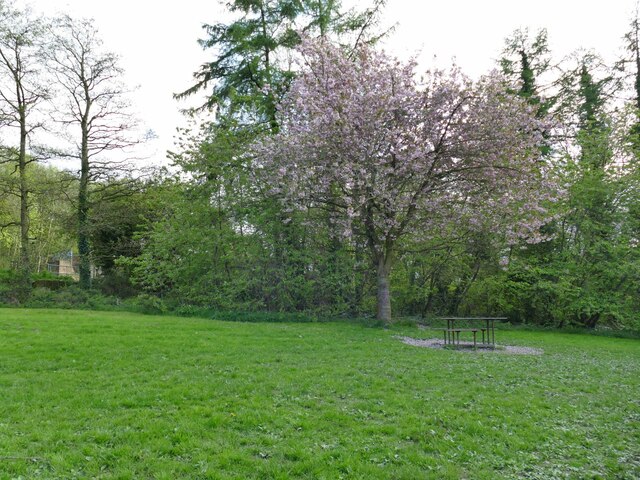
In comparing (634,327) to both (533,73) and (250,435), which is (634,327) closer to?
(533,73)

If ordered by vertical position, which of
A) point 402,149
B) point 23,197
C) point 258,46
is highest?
point 258,46

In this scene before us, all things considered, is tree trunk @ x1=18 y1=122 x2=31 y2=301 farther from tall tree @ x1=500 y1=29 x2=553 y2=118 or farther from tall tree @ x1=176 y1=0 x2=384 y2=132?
tall tree @ x1=500 y1=29 x2=553 y2=118

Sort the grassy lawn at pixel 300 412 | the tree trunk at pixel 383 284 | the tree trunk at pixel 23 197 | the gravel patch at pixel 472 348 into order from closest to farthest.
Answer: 1. the grassy lawn at pixel 300 412
2. the gravel patch at pixel 472 348
3. the tree trunk at pixel 383 284
4. the tree trunk at pixel 23 197

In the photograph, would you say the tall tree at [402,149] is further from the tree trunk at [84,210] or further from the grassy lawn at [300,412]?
the tree trunk at [84,210]

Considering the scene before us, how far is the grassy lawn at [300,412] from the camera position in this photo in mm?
3934

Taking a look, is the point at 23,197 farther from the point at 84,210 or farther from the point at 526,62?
the point at 526,62

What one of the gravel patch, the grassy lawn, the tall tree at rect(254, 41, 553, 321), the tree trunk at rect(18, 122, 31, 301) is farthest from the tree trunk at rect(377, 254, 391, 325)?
the tree trunk at rect(18, 122, 31, 301)

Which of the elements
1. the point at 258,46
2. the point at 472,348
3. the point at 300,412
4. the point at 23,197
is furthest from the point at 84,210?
the point at 300,412

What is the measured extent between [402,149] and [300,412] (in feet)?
31.9

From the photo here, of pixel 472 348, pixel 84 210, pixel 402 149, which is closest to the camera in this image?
pixel 472 348

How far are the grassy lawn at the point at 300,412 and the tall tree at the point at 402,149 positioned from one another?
5.47m

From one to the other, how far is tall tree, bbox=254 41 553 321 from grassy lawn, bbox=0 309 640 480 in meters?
5.47

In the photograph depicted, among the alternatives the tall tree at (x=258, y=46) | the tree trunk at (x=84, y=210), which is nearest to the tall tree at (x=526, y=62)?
the tall tree at (x=258, y=46)

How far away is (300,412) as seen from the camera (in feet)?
17.5
